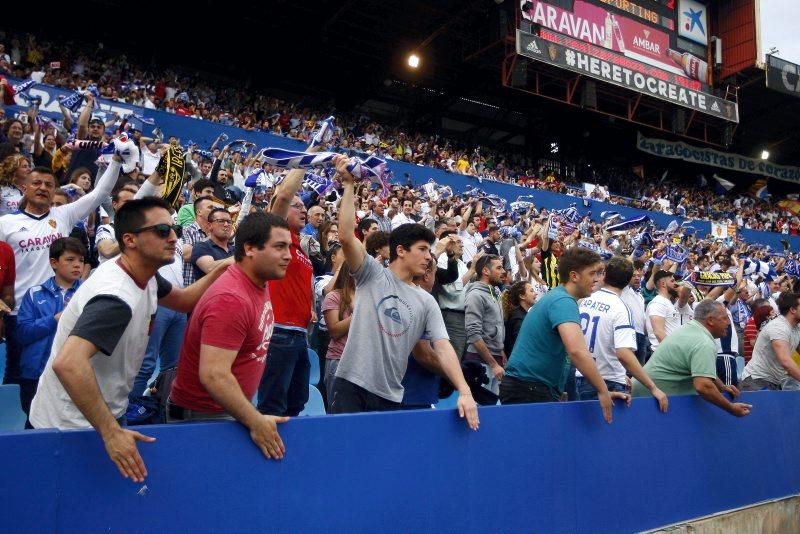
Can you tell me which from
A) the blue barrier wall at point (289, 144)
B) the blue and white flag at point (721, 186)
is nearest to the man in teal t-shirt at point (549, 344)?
the blue barrier wall at point (289, 144)

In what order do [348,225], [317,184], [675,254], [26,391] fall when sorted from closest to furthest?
[348,225] → [26,391] → [317,184] → [675,254]

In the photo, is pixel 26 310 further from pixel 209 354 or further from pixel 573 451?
pixel 573 451

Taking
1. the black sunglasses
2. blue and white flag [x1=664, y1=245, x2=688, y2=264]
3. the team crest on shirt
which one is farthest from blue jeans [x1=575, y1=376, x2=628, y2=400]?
blue and white flag [x1=664, y1=245, x2=688, y2=264]

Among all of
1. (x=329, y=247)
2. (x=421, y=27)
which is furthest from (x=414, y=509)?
(x=421, y=27)

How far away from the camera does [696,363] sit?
463 centimetres

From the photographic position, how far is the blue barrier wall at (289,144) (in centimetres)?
1102

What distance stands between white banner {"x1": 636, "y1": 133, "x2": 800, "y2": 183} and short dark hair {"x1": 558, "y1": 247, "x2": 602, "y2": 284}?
25579mm

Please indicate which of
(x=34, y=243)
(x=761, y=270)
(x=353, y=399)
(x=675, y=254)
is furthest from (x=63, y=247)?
(x=761, y=270)

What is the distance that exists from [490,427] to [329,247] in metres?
3.19

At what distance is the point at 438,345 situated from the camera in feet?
10.9

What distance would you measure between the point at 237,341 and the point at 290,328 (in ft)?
4.04

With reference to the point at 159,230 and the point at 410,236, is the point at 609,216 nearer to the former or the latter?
the point at 410,236

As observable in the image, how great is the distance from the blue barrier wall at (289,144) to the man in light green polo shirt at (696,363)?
407 inches

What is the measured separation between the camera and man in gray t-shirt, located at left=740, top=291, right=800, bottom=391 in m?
5.93
